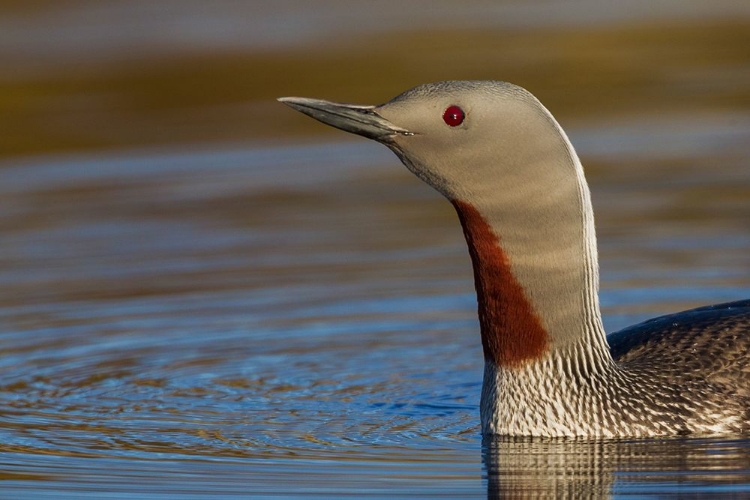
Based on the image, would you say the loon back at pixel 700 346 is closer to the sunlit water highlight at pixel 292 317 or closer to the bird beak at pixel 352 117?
the sunlit water highlight at pixel 292 317

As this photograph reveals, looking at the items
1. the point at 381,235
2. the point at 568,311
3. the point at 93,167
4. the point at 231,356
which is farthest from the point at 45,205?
the point at 568,311

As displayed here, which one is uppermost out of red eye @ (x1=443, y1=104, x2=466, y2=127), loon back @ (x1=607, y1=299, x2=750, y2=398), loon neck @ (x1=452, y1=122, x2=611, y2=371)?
red eye @ (x1=443, y1=104, x2=466, y2=127)

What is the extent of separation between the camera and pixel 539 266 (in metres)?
7.62

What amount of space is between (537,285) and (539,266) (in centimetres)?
9

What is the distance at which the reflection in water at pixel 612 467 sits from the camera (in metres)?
6.93

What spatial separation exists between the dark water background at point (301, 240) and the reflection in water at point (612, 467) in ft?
0.06

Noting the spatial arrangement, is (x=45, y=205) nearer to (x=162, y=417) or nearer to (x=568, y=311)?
(x=162, y=417)

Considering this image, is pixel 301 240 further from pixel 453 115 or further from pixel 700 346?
pixel 453 115

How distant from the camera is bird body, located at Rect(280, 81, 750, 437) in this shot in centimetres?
740

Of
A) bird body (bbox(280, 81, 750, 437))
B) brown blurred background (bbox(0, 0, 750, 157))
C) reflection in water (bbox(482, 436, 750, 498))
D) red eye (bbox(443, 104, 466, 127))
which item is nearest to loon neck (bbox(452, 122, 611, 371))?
bird body (bbox(280, 81, 750, 437))

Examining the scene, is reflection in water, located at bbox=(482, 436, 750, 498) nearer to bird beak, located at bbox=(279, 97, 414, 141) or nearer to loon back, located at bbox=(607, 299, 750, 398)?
loon back, located at bbox=(607, 299, 750, 398)

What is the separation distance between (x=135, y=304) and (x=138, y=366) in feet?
4.42

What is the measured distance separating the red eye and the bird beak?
17 cm

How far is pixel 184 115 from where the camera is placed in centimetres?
1669
